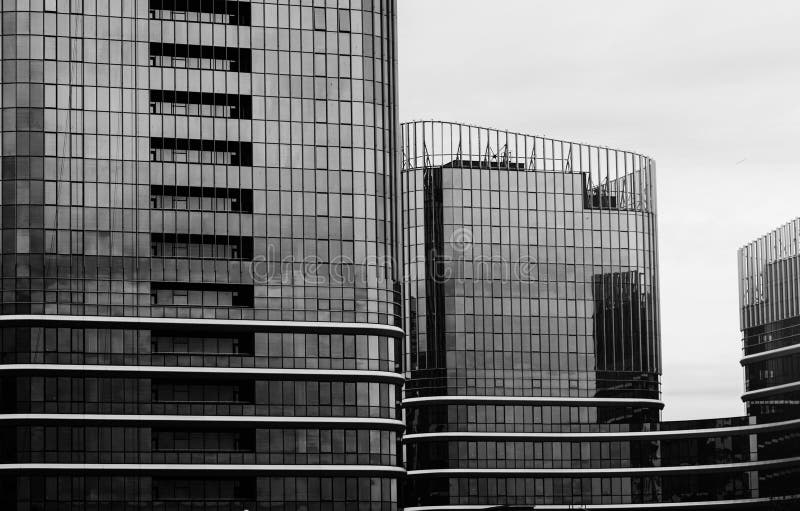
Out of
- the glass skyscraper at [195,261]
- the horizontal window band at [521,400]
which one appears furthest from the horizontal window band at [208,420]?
the horizontal window band at [521,400]

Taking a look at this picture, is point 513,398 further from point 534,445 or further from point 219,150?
point 219,150

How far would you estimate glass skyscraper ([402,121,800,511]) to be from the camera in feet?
615

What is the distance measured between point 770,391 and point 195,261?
77732 mm

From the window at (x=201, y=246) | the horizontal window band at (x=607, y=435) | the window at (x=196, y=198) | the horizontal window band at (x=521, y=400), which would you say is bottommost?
the horizontal window band at (x=607, y=435)

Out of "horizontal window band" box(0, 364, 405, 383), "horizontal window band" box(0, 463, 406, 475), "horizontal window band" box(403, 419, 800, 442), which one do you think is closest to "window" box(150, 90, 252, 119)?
"horizontal window band" box(0, 364, 405, 383)

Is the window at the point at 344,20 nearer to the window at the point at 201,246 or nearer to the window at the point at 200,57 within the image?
the window at the point at 200,57

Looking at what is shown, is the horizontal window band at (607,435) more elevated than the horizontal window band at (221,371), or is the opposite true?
the horizontal window band at (221,371)

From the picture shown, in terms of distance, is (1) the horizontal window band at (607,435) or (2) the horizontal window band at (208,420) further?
(1) the horizontal window band at (607,435)

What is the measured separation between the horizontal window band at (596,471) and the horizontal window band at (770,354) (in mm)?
12061

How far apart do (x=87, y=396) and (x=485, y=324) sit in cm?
6945

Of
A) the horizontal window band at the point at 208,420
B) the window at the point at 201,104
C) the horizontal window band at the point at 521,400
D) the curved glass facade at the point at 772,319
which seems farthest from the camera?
the horizontal window band at the point at 521,400

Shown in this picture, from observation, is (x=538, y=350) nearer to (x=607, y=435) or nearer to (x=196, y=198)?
(x=607, y=435)

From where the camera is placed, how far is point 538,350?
192 m

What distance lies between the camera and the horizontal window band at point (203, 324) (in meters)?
134
